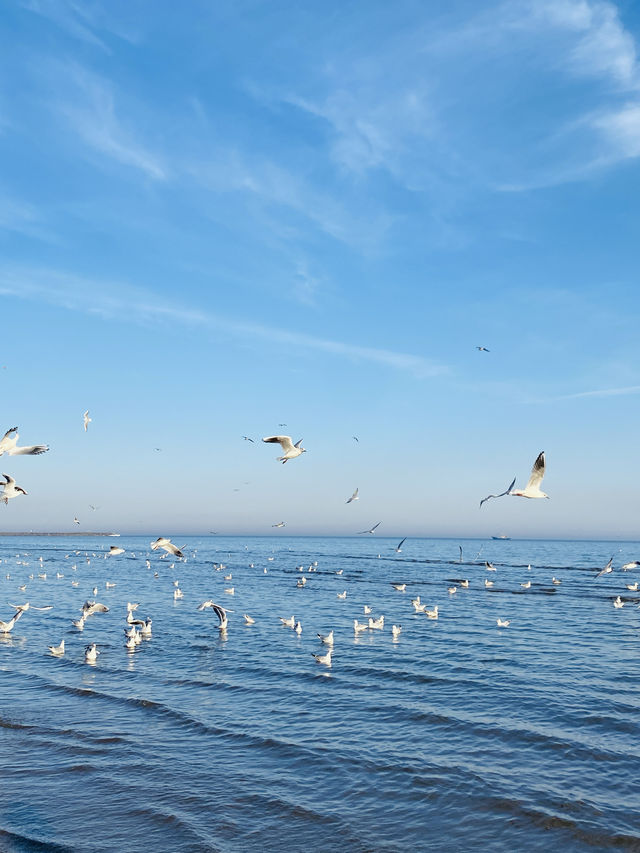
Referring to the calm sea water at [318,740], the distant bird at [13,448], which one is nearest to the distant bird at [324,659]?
the calm sea water at [318,740]

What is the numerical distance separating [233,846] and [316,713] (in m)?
6.97

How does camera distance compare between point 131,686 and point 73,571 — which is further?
point 73,571

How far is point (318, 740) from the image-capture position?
47.2ft

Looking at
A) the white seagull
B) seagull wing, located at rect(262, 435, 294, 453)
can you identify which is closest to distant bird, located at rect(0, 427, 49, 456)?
the white seagull

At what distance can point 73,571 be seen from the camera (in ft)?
223

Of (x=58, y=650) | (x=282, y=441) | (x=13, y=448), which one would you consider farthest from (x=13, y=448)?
(x=58, y=650)

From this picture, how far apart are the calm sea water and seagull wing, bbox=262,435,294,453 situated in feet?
21.8

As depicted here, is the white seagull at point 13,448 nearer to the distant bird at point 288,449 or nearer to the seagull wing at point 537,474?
the distant bird at point 288,449

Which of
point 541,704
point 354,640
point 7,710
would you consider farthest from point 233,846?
point 354,640

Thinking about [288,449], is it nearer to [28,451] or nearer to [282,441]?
[282,441]

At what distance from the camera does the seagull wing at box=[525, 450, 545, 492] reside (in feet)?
54.3

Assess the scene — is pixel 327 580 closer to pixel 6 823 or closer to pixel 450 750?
pixel 450 750

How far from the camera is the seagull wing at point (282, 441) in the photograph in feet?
59.1

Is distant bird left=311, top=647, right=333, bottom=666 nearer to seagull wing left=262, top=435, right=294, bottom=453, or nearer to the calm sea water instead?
the calm sea water
